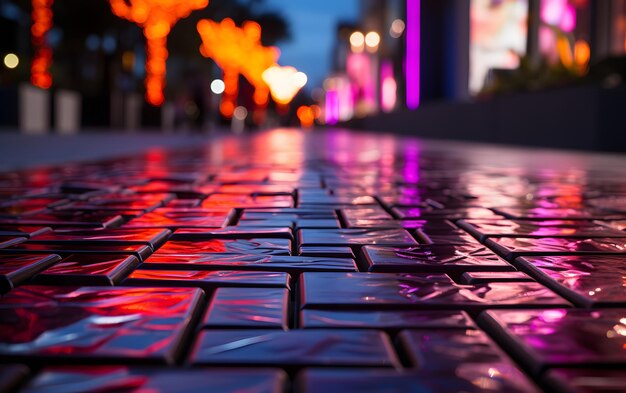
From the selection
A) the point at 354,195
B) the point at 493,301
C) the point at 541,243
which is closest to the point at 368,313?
the point at 493,301

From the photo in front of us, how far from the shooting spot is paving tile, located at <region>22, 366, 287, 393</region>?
2.52 ft

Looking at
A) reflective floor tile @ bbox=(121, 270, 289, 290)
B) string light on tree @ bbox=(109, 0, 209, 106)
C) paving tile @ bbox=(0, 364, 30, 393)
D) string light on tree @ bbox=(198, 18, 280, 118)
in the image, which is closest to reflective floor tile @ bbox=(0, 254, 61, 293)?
reflective floor tile @ bbox=(121, 270, 289, 290)

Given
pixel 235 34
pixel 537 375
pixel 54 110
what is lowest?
pixel 537 375

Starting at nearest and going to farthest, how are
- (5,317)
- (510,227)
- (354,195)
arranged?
1. (5,317)
2. (510,227)
3. (354,195)

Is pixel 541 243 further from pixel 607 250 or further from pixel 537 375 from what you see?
pixel 537 375

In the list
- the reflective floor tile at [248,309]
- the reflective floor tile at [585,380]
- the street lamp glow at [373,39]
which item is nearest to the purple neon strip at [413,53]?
the street lamp glow at [373,39]

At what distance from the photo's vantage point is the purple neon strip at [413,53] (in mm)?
20844

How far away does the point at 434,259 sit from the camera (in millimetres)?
1604

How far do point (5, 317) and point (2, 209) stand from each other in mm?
1611

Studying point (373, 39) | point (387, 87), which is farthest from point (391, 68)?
point (373, 39)

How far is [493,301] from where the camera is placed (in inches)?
46.6

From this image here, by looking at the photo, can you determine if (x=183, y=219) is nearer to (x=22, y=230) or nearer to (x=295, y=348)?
(x=22, y=230)

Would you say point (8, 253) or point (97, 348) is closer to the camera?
point (97, 348)

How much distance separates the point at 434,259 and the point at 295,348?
2.48ft
